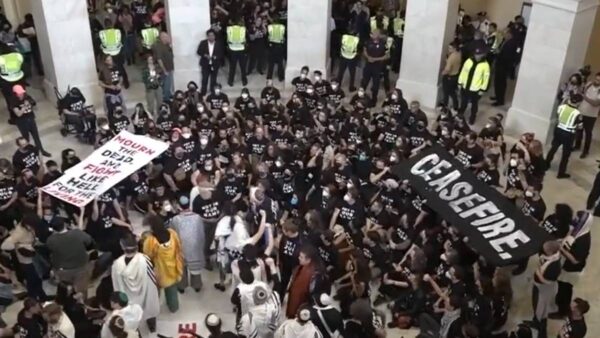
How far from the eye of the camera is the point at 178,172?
10516 mm

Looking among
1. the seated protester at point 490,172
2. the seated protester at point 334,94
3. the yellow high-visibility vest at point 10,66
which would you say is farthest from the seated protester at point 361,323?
the yellow high-visibility vest at point 10,66

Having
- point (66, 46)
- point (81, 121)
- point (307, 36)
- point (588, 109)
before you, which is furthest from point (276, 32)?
point (588, 109)

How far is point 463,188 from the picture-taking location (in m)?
9.91

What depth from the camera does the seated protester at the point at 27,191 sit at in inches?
393

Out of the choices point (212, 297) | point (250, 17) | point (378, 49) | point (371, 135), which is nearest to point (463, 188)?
point (371, 135)

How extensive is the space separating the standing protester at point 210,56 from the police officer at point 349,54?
7.79 ft

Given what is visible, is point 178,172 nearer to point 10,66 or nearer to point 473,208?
point 473,208

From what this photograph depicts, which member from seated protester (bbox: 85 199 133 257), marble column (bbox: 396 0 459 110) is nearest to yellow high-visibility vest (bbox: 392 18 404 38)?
marble column (bbox: 396 0 459 110)

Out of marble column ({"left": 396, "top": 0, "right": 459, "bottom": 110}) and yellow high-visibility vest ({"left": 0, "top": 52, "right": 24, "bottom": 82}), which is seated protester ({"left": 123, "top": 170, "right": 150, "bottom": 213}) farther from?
marble column ({"left": 396, "top": 0, "right": 459, "bottom": 110})

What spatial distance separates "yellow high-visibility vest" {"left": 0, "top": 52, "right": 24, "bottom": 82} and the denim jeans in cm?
256

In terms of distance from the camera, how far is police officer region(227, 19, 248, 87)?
14.6m

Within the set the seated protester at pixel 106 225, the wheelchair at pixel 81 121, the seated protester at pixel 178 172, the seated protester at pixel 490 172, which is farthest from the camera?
the wheelchair at pixel 81 121

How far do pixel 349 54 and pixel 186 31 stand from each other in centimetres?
320

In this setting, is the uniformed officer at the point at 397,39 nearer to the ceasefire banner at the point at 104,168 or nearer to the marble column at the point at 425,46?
the marble column at the point at 425,46
